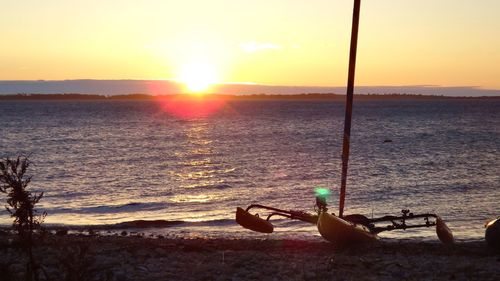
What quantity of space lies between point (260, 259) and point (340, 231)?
10.1 ft

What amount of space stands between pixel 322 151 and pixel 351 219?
50.6m

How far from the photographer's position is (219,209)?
29891 mm

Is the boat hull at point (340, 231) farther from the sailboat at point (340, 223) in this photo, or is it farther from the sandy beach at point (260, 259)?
the sandy beach at point (260, 259)

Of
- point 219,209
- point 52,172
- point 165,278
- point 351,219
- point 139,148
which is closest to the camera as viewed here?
point 165,278

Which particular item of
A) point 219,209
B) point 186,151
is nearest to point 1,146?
point 186,151

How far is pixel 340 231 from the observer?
18.3m

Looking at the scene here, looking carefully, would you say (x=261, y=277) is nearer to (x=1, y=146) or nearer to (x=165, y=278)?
(x=165, y=278)

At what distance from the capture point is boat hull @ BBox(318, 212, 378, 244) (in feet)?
60.0

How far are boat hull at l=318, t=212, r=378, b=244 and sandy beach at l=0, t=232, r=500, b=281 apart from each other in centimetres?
36

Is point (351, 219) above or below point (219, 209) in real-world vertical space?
above

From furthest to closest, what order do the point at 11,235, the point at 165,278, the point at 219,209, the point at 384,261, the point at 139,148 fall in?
the point at 139,148, the point at 219,209, the point at 11,235, the point at 384,261, the point at 165,278

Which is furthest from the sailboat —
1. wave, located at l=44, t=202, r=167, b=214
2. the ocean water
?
wave, located at l=44, t=202, r=167, b=214

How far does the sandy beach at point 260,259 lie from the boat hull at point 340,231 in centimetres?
36

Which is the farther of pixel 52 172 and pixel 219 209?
pixel 52 172
